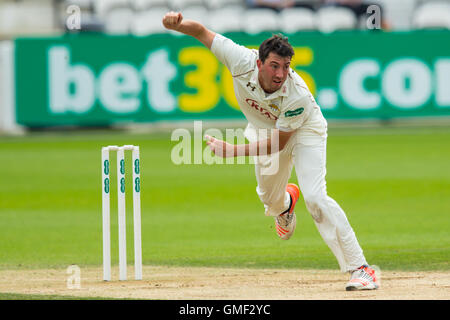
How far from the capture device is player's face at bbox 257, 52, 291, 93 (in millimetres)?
6129

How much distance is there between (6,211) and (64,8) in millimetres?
13044

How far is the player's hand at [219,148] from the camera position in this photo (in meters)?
6.20

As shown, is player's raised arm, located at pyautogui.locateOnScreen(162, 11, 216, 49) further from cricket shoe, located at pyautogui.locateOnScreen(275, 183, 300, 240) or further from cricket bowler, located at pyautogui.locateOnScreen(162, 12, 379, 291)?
cricket shoe, located at pyautogui.locateOnScreen(275, 183, 300, 240)

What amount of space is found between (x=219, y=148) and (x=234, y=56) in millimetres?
774

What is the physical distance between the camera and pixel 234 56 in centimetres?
655

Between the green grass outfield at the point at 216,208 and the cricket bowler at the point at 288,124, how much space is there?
1140 mm

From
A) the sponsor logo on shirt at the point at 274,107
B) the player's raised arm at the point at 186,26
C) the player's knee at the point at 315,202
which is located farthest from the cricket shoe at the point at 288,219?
the player's raised arm at the point at 186,26

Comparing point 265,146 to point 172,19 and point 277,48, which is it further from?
point 172,19

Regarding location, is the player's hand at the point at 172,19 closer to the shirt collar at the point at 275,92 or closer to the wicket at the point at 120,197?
the shirt collar at the point at 275,92

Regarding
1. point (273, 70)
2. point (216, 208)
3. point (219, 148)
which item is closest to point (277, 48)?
point (273, 70)

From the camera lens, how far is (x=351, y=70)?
62.3 ft
